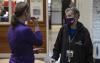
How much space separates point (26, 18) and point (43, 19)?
8324 millimetres

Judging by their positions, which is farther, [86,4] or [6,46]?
[6,46]

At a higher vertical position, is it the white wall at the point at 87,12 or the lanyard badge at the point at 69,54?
the white wall at the point at 87,12

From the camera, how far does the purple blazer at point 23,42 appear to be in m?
4.42

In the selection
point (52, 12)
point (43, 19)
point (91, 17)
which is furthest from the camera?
point (52, 12)

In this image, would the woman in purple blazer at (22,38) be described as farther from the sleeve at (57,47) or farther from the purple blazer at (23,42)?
the sleeve at (57,47)

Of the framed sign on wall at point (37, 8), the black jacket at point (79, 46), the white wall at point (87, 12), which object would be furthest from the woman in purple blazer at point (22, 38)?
the framed sign on wall at point (37, 8)

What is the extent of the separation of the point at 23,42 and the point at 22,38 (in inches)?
1.9

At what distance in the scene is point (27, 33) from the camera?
4.41 m

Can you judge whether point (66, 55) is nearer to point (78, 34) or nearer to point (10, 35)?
point (78, 34)

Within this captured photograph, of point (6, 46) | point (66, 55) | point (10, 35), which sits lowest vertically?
point (6, 46)

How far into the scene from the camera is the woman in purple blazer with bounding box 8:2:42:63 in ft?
14.5

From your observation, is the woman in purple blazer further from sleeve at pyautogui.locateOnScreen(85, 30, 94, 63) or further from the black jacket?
sleeve at pyautogui.locateOnScreen(85, 30, 94, 63)

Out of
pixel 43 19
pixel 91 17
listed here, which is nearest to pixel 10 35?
pixel 91 17

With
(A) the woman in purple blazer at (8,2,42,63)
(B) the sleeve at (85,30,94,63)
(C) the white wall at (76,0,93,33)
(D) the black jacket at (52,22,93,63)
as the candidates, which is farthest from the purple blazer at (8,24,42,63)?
(C) the white wall at (76,0,93,33)
